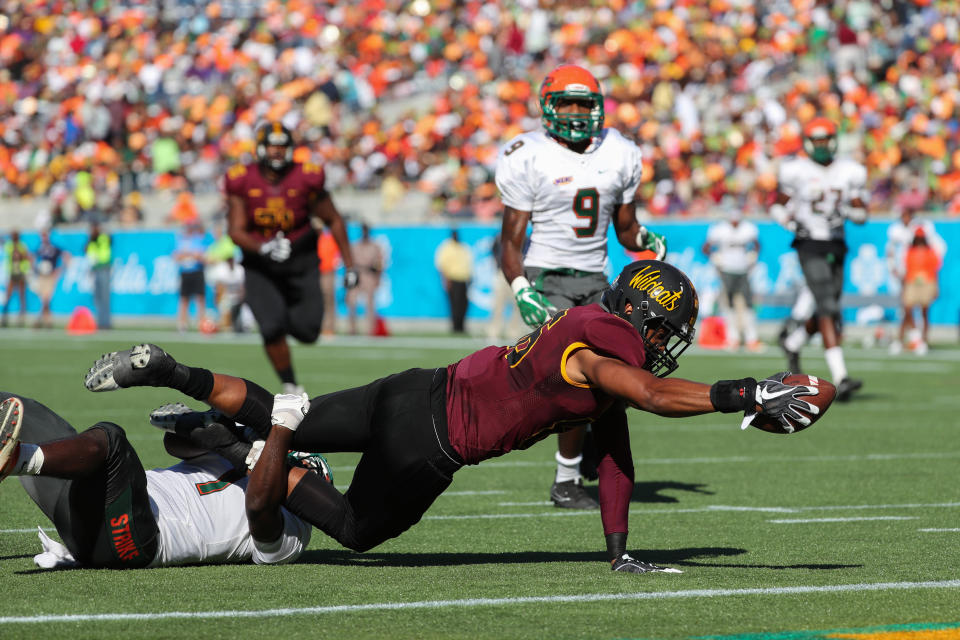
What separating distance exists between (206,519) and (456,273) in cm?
1838

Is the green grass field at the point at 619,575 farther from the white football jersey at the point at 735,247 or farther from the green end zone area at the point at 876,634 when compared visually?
the white football jersey at the point at 735,247

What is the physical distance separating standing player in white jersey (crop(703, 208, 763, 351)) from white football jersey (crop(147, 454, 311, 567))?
1554 cm

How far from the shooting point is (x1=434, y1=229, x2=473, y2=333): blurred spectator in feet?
77.2

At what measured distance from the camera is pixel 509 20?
29.8 m

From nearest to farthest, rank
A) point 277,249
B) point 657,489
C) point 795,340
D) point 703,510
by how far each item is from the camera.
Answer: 1. point 703,510
2. point 657,489
3. point 277,249
4. point 795,340

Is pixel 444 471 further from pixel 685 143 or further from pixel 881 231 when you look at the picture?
pixel 685 143

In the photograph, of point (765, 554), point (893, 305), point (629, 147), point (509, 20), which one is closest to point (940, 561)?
point (765, 554)

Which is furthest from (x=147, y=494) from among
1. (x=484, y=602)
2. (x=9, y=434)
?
(x=484, y=602)

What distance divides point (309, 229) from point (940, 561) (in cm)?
639

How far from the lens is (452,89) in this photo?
29.3 metres

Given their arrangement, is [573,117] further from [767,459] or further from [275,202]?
[275,202]

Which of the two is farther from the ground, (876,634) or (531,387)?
(531,387)

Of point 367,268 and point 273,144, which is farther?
point 367,268

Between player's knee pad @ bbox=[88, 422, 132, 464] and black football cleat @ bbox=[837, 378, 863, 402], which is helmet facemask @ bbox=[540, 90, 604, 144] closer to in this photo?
player's knee pad @ bbox=[88, 422, 132, 464]
